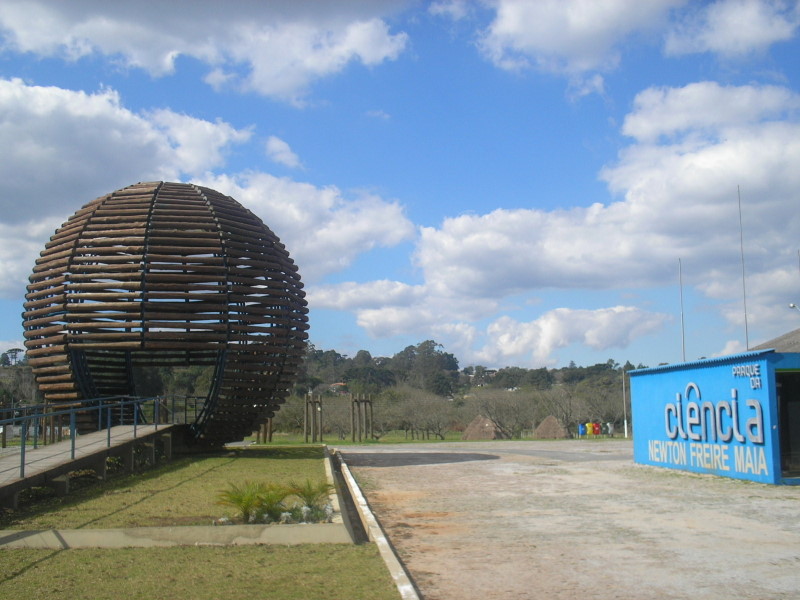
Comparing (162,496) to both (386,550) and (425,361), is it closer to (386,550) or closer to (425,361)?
(386,550)

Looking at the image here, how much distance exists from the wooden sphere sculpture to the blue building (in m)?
8.73

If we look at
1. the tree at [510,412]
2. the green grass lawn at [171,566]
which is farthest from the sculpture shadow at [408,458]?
the tree at [510,412]

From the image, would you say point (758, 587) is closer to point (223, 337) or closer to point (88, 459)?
point (88, 459)

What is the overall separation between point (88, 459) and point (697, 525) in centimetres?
908

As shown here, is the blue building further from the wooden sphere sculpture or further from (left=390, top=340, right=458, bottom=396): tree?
(left=390, top=340, right=458, bottom=396): tree

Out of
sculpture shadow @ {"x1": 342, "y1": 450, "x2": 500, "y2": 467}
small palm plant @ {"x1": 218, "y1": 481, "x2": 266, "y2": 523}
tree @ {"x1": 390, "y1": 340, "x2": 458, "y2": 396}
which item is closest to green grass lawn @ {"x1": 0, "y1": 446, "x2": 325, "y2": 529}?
small palm plant @ {"x1": 218, "y1": 481, "x2": 266, "y2": 523}

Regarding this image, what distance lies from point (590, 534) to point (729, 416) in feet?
26.6

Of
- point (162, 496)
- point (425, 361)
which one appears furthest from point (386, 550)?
point (425, 361)

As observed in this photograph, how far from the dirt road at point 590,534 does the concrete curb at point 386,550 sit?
17cm

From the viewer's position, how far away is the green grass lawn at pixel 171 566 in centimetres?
639

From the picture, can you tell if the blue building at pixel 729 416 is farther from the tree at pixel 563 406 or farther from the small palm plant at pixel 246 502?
the tree at pixel 563 406

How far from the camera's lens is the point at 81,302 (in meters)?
16.0

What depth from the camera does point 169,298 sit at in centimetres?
1588

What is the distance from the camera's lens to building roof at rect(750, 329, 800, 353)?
52.9ft
